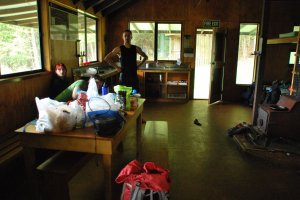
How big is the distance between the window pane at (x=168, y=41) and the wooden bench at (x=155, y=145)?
10.8 feet

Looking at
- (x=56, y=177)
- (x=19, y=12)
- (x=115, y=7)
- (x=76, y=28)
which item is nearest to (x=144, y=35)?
(x=115, y=7)

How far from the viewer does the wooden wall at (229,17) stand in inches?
228

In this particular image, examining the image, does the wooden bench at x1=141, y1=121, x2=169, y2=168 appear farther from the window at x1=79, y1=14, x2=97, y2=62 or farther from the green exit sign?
the green exit sign

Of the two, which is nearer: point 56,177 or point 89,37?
point 56,177

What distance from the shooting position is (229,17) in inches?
232

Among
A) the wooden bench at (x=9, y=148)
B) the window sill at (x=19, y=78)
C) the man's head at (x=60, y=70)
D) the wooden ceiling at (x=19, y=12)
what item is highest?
the wooden ceiling at (x=19, y=12)

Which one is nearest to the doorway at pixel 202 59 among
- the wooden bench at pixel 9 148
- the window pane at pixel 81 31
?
the window pane at pixel 81 31

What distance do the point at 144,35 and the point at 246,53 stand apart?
2.72 meters

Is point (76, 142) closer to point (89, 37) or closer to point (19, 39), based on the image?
point (19, 39)

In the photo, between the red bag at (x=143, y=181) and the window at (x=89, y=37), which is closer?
the red bag at (x=143, y=181)

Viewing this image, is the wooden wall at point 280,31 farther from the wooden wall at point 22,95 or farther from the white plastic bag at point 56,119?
the white plastic bag at point 56,119

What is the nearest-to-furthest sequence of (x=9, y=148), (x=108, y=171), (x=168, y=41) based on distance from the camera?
(x=108, y=171) < (x=9, y=148) < (x=168, y=41)

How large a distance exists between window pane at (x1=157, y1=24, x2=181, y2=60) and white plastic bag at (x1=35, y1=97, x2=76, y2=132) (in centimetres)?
494

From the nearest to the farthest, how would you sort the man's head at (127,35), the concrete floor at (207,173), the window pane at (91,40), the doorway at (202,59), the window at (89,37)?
the concrete floor at (207,173) < the man's head at (127,35) < the window at (89,37) < the window pane at (91,40) < the doorway at (202,59)
